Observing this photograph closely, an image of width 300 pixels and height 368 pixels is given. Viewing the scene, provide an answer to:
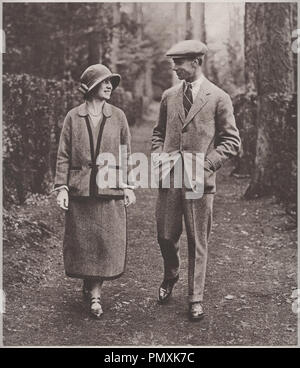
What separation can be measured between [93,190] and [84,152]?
33 cm

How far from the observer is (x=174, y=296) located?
5734 millimetres

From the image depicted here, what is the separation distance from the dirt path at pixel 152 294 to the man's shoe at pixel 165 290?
0.06 meters

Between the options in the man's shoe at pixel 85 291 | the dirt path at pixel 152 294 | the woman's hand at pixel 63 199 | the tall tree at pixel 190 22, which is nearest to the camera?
the dirt path at pixel 152 294

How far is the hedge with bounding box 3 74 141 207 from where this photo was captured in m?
8.12

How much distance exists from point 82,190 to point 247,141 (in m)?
6.12

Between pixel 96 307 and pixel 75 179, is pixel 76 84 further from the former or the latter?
pixel 96 307

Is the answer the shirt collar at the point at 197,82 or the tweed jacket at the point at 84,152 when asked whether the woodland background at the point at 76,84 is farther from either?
the shirt collar at the point at 197,82

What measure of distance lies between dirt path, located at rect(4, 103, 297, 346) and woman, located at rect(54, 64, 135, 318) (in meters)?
0.38

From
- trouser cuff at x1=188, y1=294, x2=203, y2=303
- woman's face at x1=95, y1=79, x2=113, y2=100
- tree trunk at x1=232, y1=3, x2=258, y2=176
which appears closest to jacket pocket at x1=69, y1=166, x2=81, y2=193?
woman's face at x1=95, y1=79, x2=113, y2=100

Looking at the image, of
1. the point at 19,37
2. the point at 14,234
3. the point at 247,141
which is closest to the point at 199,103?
the point at 14,234

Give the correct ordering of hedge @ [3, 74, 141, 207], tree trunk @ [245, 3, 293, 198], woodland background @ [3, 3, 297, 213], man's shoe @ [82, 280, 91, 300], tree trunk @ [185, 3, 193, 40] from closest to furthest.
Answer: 1. man's shoe @ [82, 280, 91, 300]
2. hedge @ [3, 74, 141, 207]
3. woodland background @ [3, 3, 297, 213]
4. tree trunk @ [245, 3, 293, 198]
5. tree trunk @ [185, 3, 193, 40]

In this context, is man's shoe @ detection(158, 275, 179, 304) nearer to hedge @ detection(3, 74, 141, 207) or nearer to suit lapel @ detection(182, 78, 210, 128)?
suit lapel @ detection(182, 78, 210, 128)

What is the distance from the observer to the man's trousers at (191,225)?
5242 millimetres

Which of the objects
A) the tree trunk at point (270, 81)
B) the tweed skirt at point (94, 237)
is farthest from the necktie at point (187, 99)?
the tree trunk at point (270, 81)
